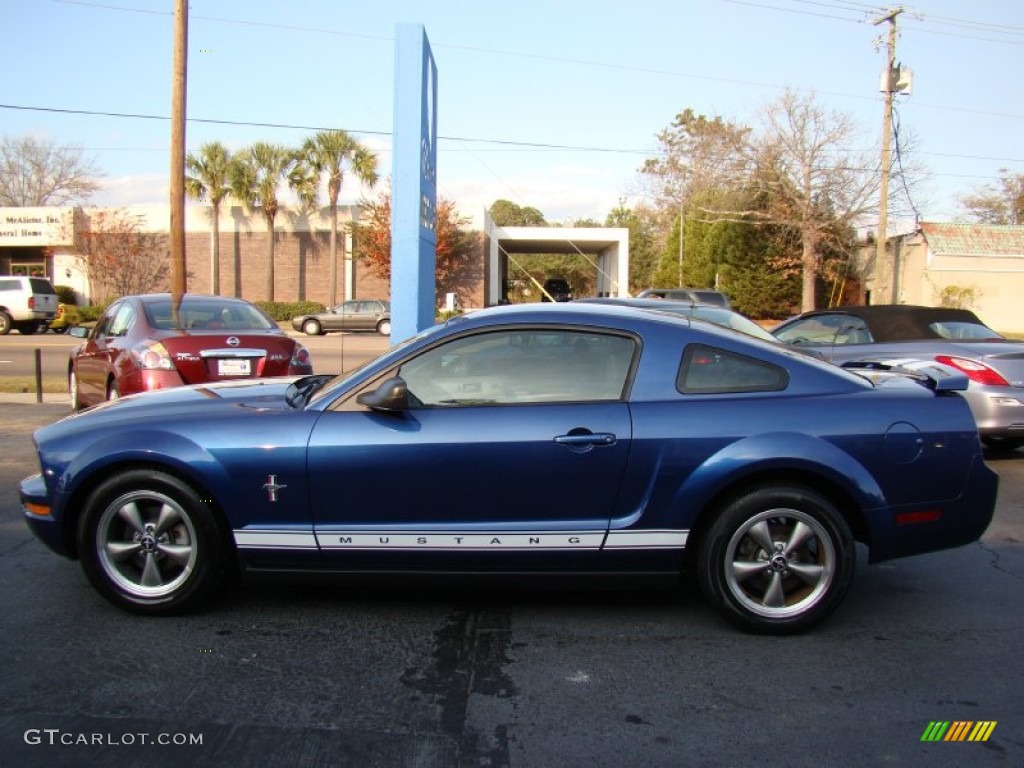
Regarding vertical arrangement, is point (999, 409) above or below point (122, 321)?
below

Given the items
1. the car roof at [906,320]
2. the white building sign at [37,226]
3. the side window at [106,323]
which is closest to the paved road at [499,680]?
the car roof at [906,320]

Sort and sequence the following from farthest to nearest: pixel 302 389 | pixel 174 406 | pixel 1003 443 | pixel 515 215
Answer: pixel 515 215 → pixel 1003 443 → pixel 302 389 → pixel 174 406

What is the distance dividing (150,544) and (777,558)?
9.80ft

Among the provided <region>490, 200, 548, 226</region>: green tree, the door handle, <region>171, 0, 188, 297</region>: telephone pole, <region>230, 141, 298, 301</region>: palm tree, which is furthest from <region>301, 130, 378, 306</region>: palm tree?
<region>490, 200, 548, 226</region>: green tree

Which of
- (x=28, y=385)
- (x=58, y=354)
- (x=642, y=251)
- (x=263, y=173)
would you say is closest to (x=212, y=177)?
(x=263, y=173)

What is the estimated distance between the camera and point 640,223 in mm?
72625

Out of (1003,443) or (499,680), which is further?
(1003,443)

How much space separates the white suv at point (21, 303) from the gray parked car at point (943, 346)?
26732 millimetres

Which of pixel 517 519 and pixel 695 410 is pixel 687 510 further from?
pixel 517 519

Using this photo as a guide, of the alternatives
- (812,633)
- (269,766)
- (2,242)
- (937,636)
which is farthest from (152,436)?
(2,242)

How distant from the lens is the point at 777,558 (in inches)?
151

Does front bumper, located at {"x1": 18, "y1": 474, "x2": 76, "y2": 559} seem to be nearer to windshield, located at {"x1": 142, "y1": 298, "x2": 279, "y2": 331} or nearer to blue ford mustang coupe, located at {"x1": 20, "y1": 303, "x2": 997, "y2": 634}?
blue ford mustang coupe, located at {"x1": 20, "y1": 303, "x2": 997, "y2": 634}

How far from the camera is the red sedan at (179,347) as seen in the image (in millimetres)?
7650

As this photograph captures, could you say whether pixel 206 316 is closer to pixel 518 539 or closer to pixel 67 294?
pixel 518 539
